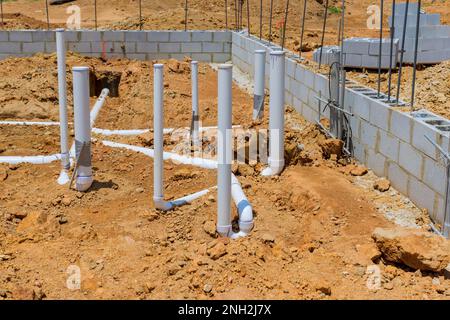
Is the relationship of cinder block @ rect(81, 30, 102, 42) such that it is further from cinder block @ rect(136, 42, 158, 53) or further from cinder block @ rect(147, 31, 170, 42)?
cinder block @ rect(147, 31, 170, 42)

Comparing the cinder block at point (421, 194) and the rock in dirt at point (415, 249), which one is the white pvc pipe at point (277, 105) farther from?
the rock in dirt at point (415, 249)

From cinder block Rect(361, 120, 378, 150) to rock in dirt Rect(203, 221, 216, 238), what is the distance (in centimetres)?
211

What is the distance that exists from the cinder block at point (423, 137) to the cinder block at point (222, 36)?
→ 805 centimetres

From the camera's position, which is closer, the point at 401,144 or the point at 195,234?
the point at 195,234

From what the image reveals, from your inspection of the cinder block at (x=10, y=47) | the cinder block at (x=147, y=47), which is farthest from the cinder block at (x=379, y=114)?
the cinder block at (x=10, y=47)

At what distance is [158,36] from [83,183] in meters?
7.56

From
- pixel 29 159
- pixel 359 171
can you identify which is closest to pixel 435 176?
pixel 359 171

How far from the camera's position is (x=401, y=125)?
534 cm

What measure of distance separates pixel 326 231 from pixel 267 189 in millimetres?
1011

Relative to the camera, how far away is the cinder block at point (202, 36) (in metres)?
12.5

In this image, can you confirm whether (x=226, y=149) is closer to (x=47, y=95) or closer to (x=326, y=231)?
(x=326, y=231)

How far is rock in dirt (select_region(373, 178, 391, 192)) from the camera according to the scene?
554cm

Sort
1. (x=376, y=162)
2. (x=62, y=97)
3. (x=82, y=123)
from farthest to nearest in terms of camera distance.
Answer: (x=376, y=162) → (x=62, y=97) → (x=82, y=123)

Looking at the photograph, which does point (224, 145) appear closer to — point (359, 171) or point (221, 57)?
point (359, 171)
